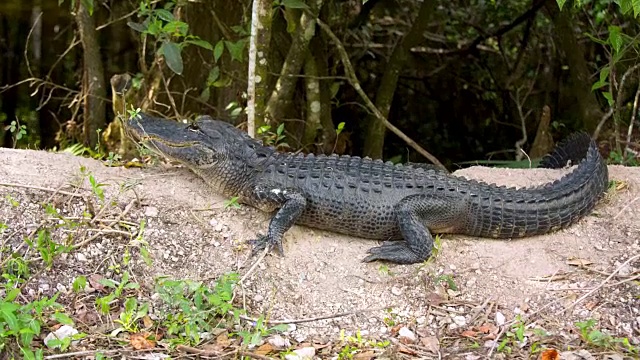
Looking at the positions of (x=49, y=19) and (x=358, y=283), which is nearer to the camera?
(x=358, y=283)

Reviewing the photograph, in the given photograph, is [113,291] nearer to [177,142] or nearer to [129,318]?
[129,318]

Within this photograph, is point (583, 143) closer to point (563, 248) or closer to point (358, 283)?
point (563, 248)

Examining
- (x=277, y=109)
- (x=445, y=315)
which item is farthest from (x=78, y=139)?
(x=445, y=315)

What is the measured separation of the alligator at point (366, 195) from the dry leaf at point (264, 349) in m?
0.74

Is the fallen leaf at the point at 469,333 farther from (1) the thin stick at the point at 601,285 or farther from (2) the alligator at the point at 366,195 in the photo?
(2) the alligator at the point at 366,195

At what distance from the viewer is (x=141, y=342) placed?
122 inches

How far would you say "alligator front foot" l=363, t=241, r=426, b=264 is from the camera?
3.85 m

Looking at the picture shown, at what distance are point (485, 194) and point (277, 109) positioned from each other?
2.16 m

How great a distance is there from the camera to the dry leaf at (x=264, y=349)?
3.14m

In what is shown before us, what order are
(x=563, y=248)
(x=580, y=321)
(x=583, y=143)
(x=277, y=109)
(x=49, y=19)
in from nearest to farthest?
(x=580, y=321)
(x=563, y=248)
(x=583, y=143)
(x=277, y=109)
(x=49, y=19)

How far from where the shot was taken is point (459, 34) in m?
8.00

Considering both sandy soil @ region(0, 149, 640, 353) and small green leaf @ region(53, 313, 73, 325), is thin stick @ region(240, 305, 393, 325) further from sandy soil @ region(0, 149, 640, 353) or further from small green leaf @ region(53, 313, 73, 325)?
small green leaf @ region(53, 313, 73, 325)

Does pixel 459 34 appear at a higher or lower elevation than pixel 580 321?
higher

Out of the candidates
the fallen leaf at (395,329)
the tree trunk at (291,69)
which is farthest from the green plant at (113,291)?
the tree trunk at (291,69)
